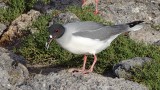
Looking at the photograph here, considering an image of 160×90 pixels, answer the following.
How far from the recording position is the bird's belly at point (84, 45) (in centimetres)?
616

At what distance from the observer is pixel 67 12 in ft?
28.8

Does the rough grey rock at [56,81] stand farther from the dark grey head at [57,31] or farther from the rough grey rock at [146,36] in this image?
the rough grey rock at [146,36]

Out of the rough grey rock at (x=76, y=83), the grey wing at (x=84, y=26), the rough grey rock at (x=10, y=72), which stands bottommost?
the rough grey rock at (x=76, y=83)

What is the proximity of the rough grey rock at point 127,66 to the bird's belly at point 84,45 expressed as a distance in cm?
42

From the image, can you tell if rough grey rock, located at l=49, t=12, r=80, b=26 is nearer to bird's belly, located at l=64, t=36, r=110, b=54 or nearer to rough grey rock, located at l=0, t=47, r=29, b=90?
rough grey rock, located at l=0, t=47, r=29, b=90

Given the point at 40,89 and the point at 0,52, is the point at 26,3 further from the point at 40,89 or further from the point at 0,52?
the point at 40,89

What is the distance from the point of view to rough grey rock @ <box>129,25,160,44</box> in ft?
27.1

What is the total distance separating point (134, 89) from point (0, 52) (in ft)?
6.40

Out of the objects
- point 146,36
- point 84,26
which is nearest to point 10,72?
point 84,26

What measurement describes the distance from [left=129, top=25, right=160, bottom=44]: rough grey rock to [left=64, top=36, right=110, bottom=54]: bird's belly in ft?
6.25

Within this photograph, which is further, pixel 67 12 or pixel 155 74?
pixel 67 12

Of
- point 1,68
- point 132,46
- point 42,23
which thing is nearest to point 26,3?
point 42,23

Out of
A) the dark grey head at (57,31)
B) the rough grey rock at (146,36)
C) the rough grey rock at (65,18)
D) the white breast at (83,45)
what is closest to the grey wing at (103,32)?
the white breast at (83,45)

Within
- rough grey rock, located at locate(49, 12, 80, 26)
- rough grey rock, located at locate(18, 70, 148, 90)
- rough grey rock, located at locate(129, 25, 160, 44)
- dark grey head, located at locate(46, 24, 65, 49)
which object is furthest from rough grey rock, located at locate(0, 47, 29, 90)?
rough grey rock, located at locate(129, 25, 160, 44)
